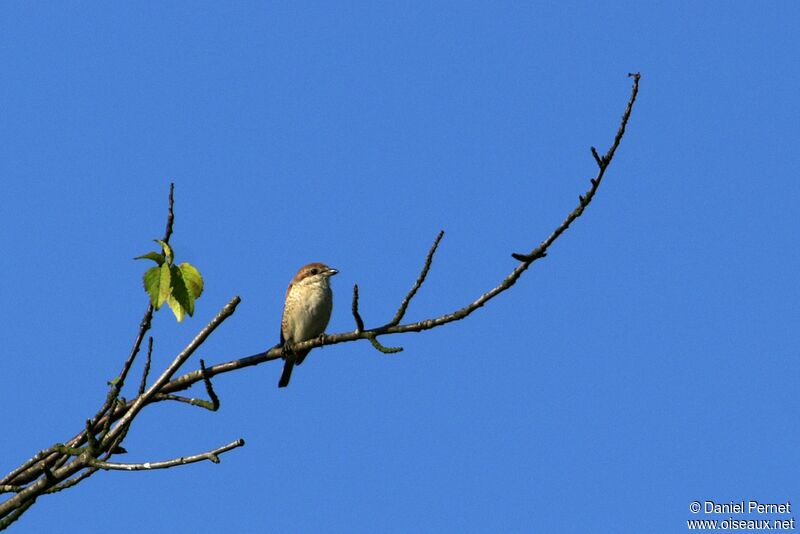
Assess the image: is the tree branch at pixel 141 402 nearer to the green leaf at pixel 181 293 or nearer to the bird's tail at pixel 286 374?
the green leaf at pixel 181 293

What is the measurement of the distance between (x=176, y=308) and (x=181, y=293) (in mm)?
79

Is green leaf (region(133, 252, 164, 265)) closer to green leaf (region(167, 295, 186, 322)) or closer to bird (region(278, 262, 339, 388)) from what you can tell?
green leaf (region(167, 295, 186, 322))

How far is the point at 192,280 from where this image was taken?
15.7 ft

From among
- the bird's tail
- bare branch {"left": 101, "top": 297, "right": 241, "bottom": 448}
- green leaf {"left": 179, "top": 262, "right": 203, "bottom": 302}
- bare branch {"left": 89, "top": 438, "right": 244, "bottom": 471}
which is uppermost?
the bird's tail

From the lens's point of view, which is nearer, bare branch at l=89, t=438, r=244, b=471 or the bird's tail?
bare branch at l=89, t=438, r=244, b=471

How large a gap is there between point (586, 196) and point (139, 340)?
2.35 meters

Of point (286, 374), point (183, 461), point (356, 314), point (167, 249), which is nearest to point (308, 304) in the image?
point (286, 374)

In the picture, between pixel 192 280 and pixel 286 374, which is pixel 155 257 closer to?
pixel 192 280

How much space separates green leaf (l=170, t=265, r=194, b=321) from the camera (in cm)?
473

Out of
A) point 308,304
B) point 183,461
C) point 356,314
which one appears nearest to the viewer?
point 183,461

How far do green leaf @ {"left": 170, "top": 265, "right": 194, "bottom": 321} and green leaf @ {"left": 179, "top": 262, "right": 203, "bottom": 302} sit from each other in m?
0.02

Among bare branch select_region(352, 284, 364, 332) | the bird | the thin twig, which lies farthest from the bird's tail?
bare branch select_region(352, 284, 364, 332)

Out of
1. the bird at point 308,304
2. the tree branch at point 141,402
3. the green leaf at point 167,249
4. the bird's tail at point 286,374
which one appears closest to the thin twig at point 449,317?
the tree branch at point 141,402

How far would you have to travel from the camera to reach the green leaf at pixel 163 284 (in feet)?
15.3
